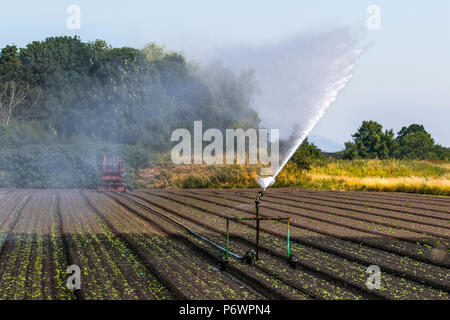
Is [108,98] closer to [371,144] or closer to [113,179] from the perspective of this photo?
[113,179]

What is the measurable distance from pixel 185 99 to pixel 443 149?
31556 millimetres

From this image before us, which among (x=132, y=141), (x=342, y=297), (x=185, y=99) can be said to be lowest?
(x=342, y=297)

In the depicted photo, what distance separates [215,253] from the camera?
23.6ft

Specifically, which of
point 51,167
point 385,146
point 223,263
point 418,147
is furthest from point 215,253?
point 418,147

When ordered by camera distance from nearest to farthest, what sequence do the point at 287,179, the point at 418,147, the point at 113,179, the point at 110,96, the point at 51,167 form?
the point at 113,179, the point at 51,167, the point at 287,179, the point at 110,96, the point at 418,147

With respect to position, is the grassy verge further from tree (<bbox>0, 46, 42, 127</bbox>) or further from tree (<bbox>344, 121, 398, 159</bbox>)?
tree (<bbox>344, 121, 398, 159</bbox>)

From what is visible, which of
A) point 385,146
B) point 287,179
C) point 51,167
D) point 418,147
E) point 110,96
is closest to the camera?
point 51,167

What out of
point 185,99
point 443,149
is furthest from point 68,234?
point 443,149

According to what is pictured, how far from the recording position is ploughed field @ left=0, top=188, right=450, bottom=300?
5422mm

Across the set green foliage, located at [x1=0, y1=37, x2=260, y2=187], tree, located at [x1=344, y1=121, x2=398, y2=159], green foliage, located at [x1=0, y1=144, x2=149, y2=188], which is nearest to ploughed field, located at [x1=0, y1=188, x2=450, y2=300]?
green foliage, located at [x1=0, y1=144, x2=149, y2=188]

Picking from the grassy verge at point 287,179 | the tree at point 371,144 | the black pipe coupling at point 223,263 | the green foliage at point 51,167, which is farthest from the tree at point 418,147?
the black pipe coupling at point 223,263

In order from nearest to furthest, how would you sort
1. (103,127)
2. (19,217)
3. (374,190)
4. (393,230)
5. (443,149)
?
(393,230)
(19,217)
(374,190)
(103,127)
(443,149)
